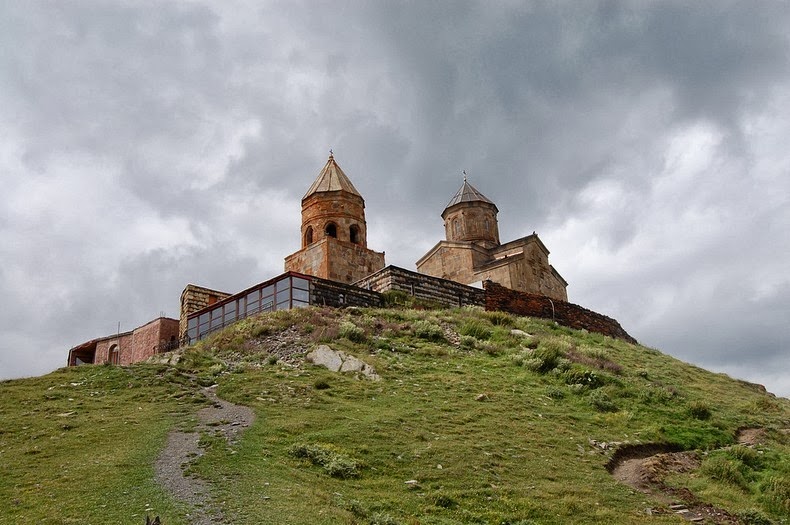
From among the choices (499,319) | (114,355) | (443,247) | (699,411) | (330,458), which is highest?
(443,247)

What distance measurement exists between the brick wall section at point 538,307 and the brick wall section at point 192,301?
10255 millimetres

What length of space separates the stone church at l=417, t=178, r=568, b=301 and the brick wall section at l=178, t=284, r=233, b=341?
12007 millimetres

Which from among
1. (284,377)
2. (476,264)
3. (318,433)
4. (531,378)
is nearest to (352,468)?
(318,433)

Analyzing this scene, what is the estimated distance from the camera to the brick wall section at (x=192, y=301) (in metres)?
26.8

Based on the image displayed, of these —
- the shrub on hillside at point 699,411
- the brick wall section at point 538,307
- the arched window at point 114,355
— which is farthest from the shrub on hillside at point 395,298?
the shrub on hillside at point 699,411

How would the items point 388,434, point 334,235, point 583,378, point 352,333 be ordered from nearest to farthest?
point 388,434
point 583,378
point 352,333
point 334,235

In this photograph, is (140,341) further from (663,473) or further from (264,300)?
(663,473)

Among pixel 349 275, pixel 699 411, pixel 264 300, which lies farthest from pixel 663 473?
pixel 349 275

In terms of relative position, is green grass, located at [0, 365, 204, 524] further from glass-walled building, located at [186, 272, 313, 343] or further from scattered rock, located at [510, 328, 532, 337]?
scattered rock, located at [510, 328, 532, 337]

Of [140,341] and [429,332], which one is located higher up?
[140,341]

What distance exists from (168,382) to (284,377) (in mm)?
2467

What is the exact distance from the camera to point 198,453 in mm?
11484

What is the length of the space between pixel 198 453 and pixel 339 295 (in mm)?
13316

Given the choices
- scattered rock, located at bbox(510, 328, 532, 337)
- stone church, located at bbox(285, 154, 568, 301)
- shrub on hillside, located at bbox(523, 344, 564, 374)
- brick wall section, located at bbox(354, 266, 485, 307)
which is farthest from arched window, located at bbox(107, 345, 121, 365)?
shrub on hillside, located at bbox(523, 344, 564, 374)
